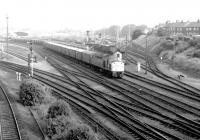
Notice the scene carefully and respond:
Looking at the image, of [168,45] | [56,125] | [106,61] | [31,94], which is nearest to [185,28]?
[168,45]

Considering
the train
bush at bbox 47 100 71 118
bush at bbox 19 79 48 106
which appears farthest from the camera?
the train

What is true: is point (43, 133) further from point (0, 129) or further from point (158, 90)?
point (158, 90)

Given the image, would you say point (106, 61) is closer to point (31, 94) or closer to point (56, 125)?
point (31, 94)

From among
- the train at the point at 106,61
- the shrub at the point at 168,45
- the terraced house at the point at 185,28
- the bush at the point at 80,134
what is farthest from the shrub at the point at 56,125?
the terraced house at the point at 185,28

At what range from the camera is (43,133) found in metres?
18.1

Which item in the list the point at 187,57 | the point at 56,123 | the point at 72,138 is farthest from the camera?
the point at 187,57

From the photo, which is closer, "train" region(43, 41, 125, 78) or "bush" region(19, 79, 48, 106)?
"bush" region(19, 79, 48, 106)

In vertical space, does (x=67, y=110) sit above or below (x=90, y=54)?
below

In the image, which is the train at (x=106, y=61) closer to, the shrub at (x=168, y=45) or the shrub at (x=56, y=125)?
the shrub at (x=56, y=125)

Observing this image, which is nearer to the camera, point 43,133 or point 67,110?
point 43,133

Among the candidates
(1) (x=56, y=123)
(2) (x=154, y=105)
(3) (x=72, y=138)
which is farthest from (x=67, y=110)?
(2) (x=154, y=105)

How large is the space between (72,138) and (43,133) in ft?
15.3

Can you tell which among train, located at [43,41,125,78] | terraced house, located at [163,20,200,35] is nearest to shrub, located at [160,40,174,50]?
train, located at [43,41,125,78]

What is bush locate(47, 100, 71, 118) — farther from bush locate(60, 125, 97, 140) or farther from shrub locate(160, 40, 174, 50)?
shrub locate(160, 40, 174, 50)
